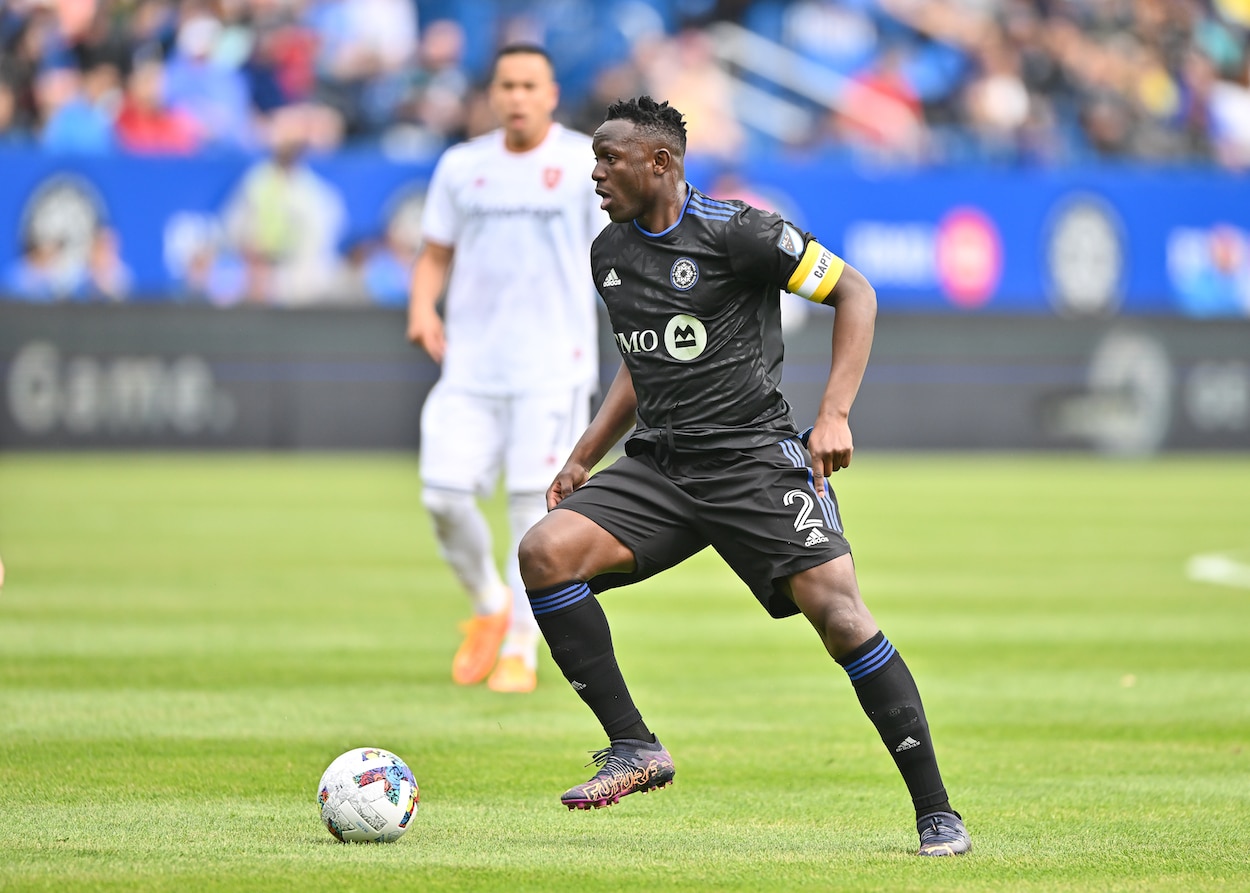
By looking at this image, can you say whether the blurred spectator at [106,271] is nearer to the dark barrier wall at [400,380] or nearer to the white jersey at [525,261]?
the dark barrier wall at [400,380]

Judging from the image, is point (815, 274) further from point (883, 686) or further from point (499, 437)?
point (499, 437)

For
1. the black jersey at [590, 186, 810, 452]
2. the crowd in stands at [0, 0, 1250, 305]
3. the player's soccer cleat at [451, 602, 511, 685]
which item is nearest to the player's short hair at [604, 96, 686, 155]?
the black jersey at [590, 186, 810, 452]

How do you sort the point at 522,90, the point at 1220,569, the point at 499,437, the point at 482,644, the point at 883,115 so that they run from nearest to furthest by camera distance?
the point at 522,90 → the point at 499,437 → the point at 482,644 → the point at 1220,569 → the point at 883,115

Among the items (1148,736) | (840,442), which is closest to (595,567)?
(840,442)

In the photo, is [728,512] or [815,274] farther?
[728,512]

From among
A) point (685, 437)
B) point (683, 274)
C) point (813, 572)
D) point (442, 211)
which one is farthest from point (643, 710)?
point (683, 274)

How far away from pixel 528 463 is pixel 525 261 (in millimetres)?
913

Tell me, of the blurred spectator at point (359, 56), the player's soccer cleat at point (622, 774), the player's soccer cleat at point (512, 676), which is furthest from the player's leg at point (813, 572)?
the blurred spectator at point (359, 56)

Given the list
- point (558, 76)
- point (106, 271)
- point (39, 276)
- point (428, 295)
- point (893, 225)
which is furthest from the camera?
point (558, 76)

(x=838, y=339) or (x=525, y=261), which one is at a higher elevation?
(x=525, y=261)

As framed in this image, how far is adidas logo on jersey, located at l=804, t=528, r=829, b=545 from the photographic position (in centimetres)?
565

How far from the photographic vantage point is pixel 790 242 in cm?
571

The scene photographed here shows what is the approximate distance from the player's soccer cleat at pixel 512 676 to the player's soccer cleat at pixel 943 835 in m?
3.57

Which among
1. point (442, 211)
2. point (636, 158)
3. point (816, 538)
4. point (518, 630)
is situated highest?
point (636, 158)
